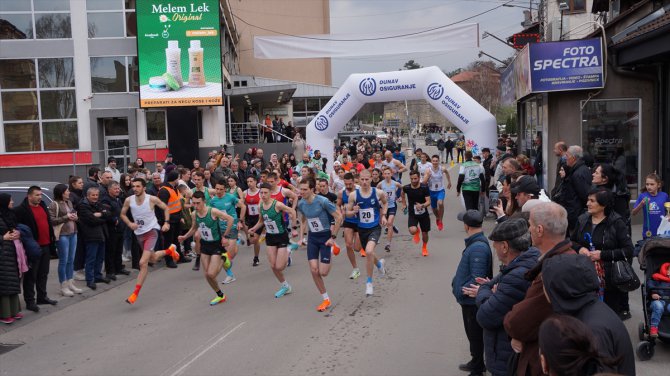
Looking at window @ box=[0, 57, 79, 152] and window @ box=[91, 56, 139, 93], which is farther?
window @ box=[91, 56, 139, 93]

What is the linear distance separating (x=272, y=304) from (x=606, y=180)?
4850 mm

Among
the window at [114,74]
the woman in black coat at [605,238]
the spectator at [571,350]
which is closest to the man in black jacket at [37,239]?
the woman in black coat at [605,238]

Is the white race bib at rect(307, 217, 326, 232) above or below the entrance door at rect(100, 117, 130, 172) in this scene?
below

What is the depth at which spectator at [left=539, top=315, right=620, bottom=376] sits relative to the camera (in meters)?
2.66

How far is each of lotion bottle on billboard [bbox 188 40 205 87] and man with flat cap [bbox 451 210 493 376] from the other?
21363 mm

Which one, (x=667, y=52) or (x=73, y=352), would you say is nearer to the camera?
(x=73, y=352)

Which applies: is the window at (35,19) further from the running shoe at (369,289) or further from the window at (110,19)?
the running shoe at (369,289)

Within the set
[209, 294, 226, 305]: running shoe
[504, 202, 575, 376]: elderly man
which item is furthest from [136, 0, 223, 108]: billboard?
[504, 202, 575, 376]: elderly man

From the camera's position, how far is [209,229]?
9609 mm

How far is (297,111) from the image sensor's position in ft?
178

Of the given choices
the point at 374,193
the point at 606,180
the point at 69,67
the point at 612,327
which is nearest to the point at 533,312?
the point at 612,327

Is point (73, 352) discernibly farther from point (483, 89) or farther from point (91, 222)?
point (483, 89)

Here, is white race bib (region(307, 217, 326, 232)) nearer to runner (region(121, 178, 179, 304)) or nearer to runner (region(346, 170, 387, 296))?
runner (region(346, 170, 387, 296))

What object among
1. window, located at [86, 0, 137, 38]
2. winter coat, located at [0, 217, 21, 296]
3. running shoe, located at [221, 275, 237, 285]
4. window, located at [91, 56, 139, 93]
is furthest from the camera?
window, located at [91, 56, 139, 93]
